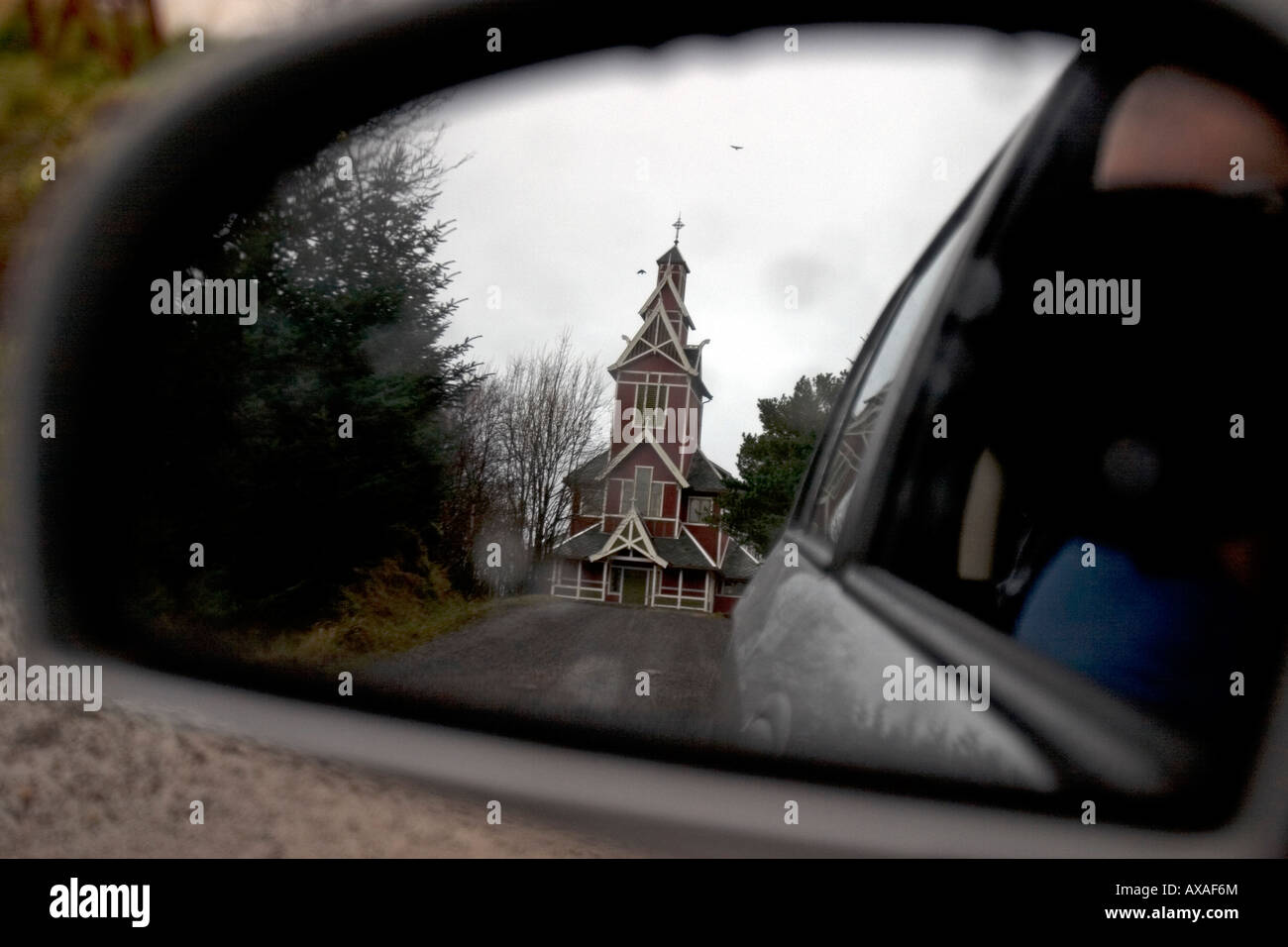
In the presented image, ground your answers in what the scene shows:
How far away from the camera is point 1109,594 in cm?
125

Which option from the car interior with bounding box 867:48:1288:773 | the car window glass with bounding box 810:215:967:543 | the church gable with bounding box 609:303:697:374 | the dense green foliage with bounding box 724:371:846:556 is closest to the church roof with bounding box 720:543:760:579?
the dense green foliage with bounding box 724:371:846:556

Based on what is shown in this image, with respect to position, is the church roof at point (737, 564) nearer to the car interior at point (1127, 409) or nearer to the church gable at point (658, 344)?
the church gable at point (658, 344)

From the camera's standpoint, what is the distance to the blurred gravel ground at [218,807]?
134cm

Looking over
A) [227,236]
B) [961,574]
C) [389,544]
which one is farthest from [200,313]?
[961,574]

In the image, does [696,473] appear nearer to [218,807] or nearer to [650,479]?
[650,479]

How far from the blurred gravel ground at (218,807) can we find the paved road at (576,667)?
0.13 metres

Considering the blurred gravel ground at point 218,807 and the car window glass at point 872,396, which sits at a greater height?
the car window glass at point 872,396

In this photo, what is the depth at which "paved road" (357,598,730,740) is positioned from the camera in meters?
1.27

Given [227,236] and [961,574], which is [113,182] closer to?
[227,236]

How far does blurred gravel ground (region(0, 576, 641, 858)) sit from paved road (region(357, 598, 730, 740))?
0.13 meters

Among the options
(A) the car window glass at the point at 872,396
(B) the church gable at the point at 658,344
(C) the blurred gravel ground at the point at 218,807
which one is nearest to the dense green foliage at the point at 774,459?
(B) the church gable at the point at 658,344

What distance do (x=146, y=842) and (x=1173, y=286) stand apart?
1920 millimetres

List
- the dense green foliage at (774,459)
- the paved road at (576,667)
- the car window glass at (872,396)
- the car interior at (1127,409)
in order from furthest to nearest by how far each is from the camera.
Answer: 1. the car window glass at (872,396)
2. the dense green foliage at (774,459)
3. the paved road at (576,667)
4. the car interior at (1127,409)

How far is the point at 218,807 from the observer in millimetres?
1771
